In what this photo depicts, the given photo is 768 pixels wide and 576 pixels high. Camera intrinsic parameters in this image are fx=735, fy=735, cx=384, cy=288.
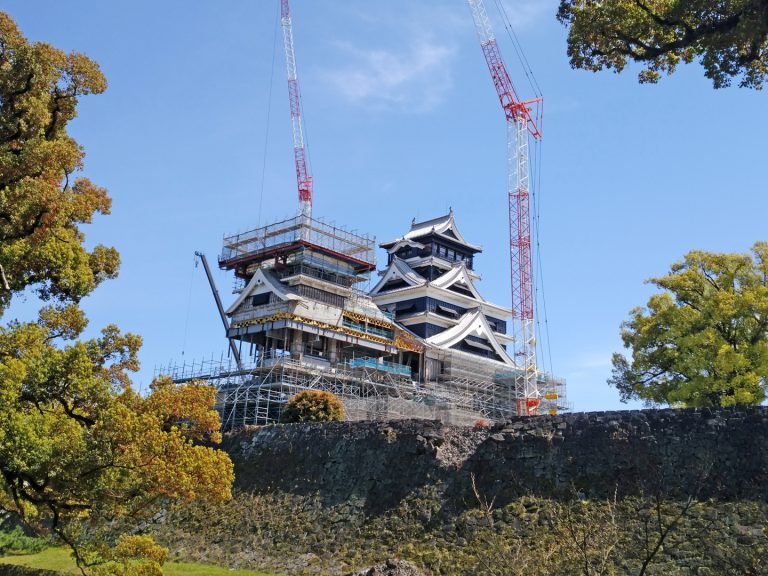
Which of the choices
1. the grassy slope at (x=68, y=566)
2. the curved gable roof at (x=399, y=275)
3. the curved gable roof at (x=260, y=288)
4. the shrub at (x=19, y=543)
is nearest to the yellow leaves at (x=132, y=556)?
the grassy slope at (x=68, y=566)

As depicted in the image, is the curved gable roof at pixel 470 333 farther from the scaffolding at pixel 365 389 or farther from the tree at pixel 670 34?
the tree at pixel 670 34

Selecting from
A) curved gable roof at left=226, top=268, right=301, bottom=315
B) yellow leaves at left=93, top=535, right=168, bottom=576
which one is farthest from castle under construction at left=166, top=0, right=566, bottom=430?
yellow leaves at left=93, top=535, right=168, bottom=576

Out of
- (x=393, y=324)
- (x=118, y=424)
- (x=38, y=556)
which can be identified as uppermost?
(x=393, y=324)

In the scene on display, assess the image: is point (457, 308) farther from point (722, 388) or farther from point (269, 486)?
point (269, 486)

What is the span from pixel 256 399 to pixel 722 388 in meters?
28.9

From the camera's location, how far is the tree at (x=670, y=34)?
13.1 metres

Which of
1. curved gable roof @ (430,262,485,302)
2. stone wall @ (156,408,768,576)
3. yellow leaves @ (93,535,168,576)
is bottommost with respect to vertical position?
yellow leaves @ (93,535,168,576)

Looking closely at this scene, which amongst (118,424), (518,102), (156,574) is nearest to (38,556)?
(156,574)

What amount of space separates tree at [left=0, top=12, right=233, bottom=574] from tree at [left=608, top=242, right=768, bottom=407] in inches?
1003

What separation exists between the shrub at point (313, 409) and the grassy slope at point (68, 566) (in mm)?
12792

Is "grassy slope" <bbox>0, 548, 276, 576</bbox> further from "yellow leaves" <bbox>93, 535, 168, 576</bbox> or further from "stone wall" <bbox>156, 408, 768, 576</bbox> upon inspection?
"yellow leaves" <bbox>93, 535, 168, 576</bbox>

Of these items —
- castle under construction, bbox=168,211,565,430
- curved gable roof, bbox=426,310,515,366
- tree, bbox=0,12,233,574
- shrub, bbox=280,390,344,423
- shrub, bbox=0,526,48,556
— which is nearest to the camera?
tree, bbox=0,12,233,574

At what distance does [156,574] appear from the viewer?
17375 mm

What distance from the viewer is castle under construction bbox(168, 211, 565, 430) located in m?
50.5
